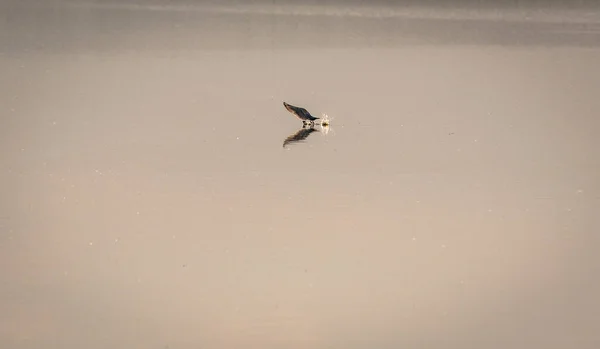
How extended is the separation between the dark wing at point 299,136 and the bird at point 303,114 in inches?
0.4

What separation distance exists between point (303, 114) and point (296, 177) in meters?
0.11

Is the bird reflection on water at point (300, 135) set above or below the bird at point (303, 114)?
below

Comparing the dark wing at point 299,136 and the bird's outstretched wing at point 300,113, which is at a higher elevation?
the bird's outstretched wing at point 300,113

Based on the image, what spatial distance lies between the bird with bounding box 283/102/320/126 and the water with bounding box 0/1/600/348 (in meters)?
0.02

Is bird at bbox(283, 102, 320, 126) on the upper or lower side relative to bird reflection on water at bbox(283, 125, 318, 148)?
upper

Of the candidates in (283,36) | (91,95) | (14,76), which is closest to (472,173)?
(283,36)

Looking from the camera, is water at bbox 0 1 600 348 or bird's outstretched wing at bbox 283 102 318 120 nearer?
water at bbox 0 1 600 348

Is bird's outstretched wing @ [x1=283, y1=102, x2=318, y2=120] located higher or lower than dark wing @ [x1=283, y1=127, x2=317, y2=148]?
higher

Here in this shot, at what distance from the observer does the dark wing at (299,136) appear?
45.3 inches

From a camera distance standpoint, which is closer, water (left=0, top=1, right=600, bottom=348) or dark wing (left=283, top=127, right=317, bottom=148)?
water (left=0, top=1, right=600, bottom=348)

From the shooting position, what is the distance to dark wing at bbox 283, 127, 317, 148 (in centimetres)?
115

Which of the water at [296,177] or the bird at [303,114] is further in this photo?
the bird at [303,114]

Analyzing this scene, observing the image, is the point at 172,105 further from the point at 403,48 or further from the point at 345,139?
the point at 403,48

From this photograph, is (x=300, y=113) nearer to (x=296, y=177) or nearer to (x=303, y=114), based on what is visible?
(x=303, y=114)
